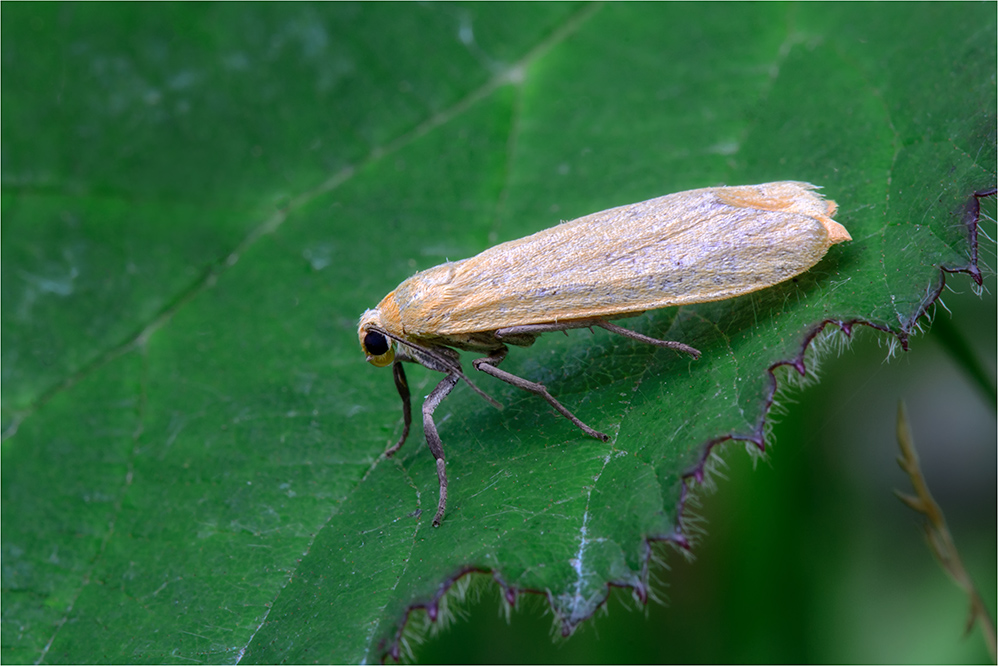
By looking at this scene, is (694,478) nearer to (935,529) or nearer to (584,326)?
(584,326)

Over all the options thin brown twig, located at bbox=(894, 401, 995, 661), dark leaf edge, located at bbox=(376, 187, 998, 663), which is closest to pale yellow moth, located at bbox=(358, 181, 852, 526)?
dark leaf edge, located at bbox=(376, 187, 998, 663)

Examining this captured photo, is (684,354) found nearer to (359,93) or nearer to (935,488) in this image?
(935,488)

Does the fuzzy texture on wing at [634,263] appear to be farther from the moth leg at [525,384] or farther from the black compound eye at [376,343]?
the moth leg at [525,384]

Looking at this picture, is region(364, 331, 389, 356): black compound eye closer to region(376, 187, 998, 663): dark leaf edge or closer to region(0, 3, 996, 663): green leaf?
region(0, 3, 996, 663): green leaf

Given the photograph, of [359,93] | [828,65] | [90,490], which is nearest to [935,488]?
[828,65]

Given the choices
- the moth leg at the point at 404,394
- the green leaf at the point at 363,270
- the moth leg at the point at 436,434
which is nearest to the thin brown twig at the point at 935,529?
the green leaf at the point at 363,270
